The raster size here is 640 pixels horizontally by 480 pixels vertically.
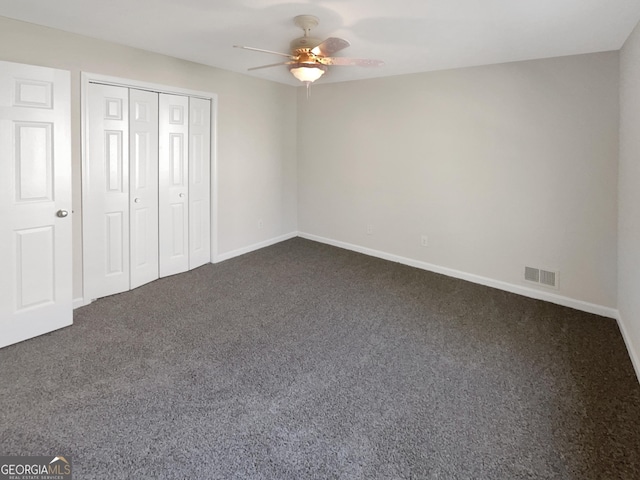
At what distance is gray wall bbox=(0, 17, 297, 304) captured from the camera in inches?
125

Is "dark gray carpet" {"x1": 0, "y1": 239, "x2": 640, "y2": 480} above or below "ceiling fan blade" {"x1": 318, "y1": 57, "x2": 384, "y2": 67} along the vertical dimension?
below

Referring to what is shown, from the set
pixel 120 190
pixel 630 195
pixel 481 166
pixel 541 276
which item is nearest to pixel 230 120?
pixel 120 190

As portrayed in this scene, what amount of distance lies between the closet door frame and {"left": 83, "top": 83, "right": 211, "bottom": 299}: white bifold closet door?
4 cm

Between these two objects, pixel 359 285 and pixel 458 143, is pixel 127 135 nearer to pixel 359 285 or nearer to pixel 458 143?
pixel 359 285

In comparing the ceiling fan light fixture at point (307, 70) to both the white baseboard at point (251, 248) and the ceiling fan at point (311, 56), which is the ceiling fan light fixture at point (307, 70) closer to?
the ceiling fan at point (311, 56)

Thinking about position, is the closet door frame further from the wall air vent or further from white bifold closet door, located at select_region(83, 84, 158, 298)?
the wall air vent

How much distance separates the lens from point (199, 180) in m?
4.60

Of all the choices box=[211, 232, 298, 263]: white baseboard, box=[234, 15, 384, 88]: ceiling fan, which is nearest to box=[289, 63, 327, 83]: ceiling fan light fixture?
box=[234, 15, 384, 88]: ceiling fan

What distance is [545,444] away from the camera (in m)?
1.93

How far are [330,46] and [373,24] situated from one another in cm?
40

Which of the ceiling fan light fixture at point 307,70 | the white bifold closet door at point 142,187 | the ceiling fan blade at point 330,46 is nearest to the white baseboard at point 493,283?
the white bifold closet door at point 142,187

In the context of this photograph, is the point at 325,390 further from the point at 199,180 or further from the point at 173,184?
the point at 199,180
